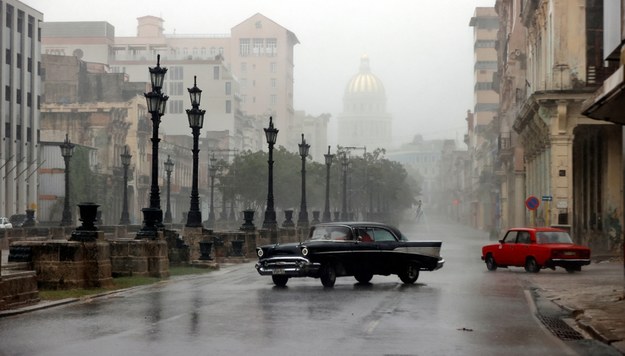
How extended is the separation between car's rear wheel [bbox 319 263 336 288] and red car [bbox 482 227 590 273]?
10573mm

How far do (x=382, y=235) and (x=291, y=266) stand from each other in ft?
9.06

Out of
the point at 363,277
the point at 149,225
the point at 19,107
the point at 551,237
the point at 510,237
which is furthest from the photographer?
the point at 19,107

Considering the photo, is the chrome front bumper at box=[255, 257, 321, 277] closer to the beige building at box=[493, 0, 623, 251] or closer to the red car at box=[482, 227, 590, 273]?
the red car at box=[482, 227, 590, 273]

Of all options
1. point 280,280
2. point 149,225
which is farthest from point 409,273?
point 149,225

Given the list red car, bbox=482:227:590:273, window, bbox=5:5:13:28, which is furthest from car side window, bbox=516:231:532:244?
window, bbox=5:5:13:28

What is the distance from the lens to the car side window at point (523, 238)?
114 feet

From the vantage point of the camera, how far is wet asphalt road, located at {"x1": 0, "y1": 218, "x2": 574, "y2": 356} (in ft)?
44.6

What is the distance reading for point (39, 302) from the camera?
1991cm

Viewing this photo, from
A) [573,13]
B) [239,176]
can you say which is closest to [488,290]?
[573,13]

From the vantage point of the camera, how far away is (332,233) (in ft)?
86.5

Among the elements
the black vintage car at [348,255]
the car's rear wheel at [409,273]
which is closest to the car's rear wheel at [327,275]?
the black vintage car at [348,255]

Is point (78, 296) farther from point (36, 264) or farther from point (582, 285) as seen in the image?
point (582, 285)

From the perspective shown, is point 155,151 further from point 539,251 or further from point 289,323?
point 289,323

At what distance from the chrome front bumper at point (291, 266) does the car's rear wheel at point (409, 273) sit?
2.84 m
